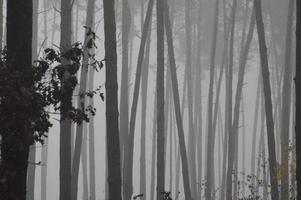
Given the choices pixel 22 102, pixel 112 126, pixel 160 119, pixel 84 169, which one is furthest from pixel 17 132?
pixel 84 169

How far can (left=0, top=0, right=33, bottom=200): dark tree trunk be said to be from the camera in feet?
13.3

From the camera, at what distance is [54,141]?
195 feet

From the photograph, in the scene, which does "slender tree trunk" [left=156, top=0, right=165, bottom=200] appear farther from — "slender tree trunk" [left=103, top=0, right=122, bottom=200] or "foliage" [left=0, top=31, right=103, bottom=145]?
"foliage" [left=0, top=31, right=103, bottom=145]

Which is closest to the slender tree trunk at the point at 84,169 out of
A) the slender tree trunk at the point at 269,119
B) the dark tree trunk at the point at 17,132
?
the slender tree trunk at the point at 269,119

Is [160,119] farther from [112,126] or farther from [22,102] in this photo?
[22,102]

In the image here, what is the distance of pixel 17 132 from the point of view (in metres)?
4.04

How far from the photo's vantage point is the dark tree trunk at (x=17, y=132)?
4.06 meters

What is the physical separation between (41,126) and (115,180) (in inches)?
163

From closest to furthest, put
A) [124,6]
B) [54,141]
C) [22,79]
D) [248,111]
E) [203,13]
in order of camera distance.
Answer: [22,79]
[124,6]
[203,13]
[54,141]
[248,111]

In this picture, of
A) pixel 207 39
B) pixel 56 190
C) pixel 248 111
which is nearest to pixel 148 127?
pixel 248 111

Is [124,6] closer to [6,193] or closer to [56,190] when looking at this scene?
[6,193]

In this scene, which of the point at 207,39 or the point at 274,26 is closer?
the point at 274,26
